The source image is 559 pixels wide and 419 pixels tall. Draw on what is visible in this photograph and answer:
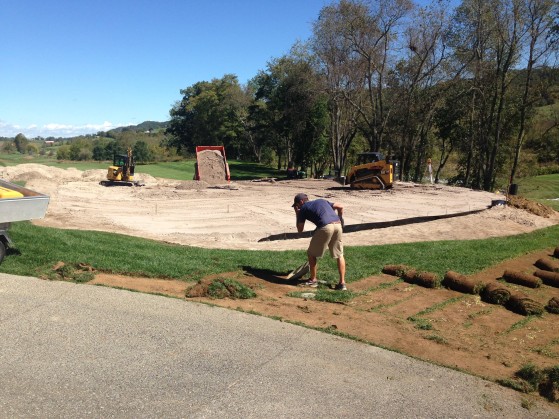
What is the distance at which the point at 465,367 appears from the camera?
538 cm

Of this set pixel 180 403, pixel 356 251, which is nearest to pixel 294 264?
pixel 356 251

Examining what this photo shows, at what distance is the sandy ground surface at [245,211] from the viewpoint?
1573 centimetres

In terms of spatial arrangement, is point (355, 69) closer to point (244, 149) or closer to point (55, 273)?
point (55, 273)

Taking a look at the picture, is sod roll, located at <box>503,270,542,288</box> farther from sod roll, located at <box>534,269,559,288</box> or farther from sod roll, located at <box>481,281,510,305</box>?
sod roll, located at <box>481,281,510,305</box>

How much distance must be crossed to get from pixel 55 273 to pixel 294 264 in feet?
15.2

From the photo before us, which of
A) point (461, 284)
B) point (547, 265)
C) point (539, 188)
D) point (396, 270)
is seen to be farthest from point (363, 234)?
point (539, 188)

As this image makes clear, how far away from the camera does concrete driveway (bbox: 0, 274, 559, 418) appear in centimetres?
423

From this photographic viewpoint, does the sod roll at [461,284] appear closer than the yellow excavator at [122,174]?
Yes

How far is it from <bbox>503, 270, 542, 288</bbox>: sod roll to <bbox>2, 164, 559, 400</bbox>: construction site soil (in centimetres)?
15

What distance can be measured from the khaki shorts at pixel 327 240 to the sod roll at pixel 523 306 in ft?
9.18

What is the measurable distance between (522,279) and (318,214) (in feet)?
14.0

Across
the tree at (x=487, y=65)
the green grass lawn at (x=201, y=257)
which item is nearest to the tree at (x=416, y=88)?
the tree at (x=487, y=65)

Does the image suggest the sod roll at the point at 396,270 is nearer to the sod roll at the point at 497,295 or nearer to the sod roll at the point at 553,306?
the sod roll at the point at 497,295

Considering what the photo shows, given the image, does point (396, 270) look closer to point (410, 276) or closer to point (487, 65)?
point (410, 276)
